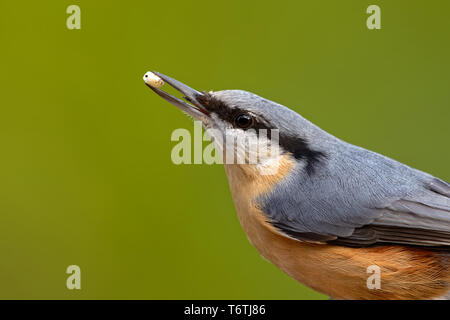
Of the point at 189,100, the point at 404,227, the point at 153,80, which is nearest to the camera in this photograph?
the point at 153,80

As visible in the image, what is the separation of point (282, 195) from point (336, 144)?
336 mm

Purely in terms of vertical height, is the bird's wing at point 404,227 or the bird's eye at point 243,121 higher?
the bird's eye at point 243,121

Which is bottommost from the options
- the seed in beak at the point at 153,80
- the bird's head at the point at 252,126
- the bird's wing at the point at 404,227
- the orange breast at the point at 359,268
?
the orange breast at the point at 359,268

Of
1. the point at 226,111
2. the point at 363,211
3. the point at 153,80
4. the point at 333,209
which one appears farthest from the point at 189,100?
the point at 363,211

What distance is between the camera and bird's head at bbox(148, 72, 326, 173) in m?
2.67

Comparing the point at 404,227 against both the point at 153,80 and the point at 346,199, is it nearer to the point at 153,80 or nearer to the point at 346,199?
the point at 346,199

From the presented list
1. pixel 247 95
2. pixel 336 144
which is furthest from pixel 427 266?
pixel 247 95

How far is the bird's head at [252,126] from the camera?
2670 mm

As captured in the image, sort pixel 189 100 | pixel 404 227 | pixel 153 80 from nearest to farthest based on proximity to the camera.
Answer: pixel 153 80, pixel 404 227, pixel 189 100

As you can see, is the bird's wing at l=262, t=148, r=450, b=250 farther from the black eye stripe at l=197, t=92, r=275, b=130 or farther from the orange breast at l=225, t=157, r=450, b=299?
the black eye stripe at l=197, t=92, r=275, b=130

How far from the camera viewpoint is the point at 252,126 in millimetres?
2707

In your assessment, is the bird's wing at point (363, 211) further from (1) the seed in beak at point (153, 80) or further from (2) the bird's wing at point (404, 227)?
(1) the seed in beak at point (153, 80)

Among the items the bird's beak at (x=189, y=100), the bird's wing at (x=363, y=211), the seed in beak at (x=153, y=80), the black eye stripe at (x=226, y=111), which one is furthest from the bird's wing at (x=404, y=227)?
the seed in beak at (x=153, y=80)

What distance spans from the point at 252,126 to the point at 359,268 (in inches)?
29.9
